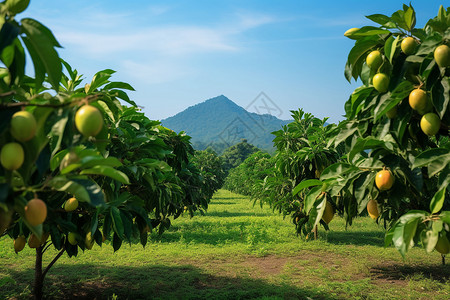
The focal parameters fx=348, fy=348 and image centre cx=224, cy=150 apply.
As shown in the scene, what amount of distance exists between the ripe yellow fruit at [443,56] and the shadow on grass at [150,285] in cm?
374

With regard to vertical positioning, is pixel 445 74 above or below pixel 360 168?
above

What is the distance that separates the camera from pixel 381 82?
66.8 inches

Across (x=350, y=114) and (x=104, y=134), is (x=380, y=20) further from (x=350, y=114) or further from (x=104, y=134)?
(x=104, y=134)

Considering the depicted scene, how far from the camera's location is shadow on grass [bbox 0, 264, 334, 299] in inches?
184

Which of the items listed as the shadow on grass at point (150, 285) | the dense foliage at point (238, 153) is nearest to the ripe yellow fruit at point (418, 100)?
the shadow on grass at point (150, 285)

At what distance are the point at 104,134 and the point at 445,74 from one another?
→ 1516 millimetres

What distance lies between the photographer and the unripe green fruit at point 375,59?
1.77 metres

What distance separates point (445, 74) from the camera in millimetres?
1592

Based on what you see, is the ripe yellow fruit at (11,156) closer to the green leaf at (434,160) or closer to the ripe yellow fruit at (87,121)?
the ripe yellow fruit at (87,121)

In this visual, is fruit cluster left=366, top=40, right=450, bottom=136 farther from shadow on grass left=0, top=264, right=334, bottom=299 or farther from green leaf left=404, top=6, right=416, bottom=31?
shadow on grass left=0, top=264, right=334, bottom=299

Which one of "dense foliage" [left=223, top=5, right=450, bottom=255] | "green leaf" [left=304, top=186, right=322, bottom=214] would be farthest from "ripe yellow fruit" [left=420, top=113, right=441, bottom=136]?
"green leaf" [left=304, top=186, right=322, bottom=214]

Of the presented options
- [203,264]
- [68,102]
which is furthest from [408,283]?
[68,102]

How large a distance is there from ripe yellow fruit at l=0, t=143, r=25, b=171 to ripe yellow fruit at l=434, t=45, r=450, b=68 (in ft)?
5.30

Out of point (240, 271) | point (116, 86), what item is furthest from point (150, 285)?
point (116, 86)
